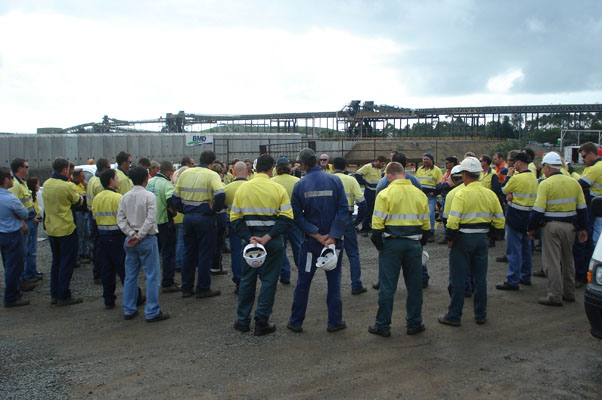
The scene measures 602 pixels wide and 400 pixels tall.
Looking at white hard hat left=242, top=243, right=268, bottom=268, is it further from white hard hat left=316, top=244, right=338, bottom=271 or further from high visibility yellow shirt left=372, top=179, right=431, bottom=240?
high visibility yellow shirt left=372, top=179, right=431, bottom=240

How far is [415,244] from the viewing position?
18.0 feet

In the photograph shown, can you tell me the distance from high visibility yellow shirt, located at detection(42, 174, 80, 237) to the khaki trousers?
707 cm

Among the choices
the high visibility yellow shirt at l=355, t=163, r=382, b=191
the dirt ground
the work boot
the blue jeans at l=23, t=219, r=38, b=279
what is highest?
the high visibility yellow shirt at l=355, t=163, r=382, b=191

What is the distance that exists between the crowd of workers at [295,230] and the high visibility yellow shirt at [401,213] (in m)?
0.01

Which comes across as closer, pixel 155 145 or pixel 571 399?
pixel 571 399

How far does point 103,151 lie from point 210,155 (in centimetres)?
2210

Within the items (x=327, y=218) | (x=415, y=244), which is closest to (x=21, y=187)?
(x=327, y=218)

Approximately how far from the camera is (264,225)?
5.68m

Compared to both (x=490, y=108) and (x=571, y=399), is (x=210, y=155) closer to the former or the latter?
(x=571, y=399)

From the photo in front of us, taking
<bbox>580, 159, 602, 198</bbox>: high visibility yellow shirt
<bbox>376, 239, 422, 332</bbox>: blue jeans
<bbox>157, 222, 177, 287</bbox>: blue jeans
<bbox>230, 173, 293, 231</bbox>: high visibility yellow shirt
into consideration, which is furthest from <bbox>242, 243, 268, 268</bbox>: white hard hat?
<bbox>580, 159, 602, 198</bbox>: high visibility yellow shirt

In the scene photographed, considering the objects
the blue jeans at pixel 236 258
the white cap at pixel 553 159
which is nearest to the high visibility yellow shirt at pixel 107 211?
the blue jeans at pixel 236 258

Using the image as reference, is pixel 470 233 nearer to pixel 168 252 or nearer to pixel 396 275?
pixel 396 275

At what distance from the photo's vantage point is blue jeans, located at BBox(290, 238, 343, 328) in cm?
563

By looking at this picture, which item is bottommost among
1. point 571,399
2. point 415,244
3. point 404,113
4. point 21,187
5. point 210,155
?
point 571,399
